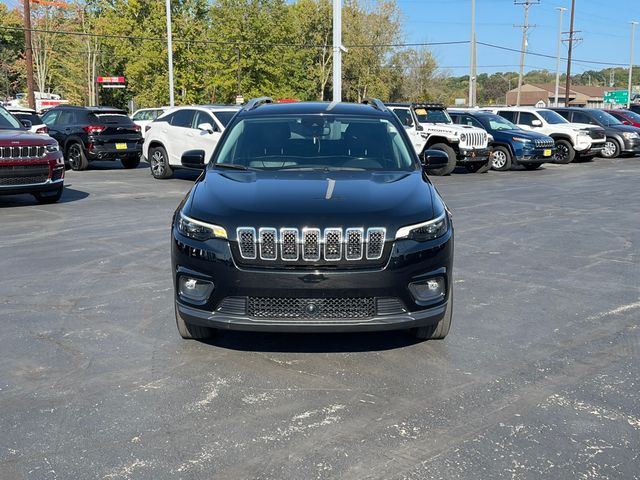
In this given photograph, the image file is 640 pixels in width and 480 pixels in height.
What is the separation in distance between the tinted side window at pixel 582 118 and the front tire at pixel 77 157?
17.0 metres

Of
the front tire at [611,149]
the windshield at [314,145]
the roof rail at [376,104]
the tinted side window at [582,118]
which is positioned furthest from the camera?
the front tire at [611,149]

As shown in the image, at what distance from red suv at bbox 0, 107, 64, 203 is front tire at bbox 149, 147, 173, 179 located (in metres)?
4.60

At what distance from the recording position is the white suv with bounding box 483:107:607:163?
23.0 metres

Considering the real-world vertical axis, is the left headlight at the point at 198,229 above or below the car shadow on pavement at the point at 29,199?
above

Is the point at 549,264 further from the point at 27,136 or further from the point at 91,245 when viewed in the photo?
the point at 27,136

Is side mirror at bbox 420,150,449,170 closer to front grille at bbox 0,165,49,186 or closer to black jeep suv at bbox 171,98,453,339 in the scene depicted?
black jeep suv at bbox 171,98,453,339

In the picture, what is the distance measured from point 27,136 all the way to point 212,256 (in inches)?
345

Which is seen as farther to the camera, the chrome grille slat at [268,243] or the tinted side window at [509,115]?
the tinted side window at [509,115]

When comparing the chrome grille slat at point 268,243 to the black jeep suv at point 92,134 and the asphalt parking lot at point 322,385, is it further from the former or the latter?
the black jeep suv at point 92,134

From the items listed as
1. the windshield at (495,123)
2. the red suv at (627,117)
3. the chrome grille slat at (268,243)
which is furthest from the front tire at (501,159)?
the chrome grille slat at (268,243)

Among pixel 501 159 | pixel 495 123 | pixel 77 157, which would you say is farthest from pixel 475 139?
pixel 77 157

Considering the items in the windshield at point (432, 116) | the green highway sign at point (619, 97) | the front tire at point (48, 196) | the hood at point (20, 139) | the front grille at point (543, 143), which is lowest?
the front tire at point (48, 196)

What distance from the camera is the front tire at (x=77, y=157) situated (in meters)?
19.1

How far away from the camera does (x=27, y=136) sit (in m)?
11.8
